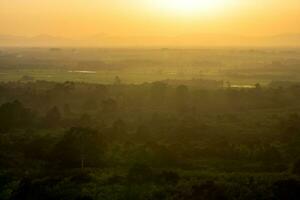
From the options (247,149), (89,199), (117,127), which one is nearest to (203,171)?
(247,149)

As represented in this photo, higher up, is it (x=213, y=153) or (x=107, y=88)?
(x=107, y=88)

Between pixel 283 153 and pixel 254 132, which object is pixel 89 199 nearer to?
pixel 283 153

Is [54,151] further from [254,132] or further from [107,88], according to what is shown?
[107,88]

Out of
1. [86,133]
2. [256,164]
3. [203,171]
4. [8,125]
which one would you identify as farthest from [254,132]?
[8,125]

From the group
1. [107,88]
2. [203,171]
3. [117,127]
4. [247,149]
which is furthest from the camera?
[107,88]

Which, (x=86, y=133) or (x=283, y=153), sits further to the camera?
(x=283, y=153)

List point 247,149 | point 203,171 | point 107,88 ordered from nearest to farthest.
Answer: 1. point 203,171
2. point 247,149
3. point 107,88
